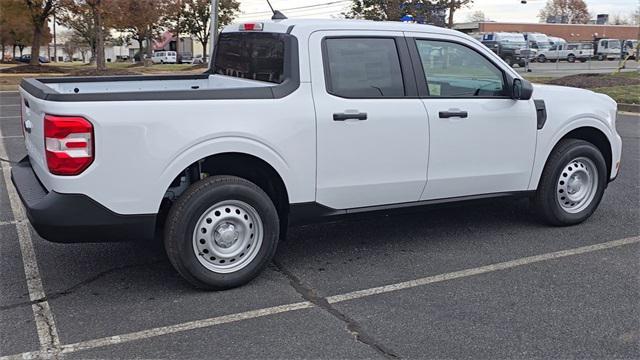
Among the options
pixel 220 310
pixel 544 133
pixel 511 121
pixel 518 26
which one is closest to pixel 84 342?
pixel 220 310

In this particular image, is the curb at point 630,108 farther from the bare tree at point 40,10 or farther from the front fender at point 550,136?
the bare tree at point 40,10

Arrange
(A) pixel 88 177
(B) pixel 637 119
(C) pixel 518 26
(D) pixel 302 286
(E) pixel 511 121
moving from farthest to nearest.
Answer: (C) pixel 518 26, (B) pixel 637 119, (E) pixel 511 121, (D) pixel 302 286, (A) pixel 88 177

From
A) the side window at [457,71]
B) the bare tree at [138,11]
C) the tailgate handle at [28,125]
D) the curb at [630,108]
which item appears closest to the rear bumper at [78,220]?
the tailgate handle at [28,125]

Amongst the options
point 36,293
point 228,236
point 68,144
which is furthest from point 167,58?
point 68,144

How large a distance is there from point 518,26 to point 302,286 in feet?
266

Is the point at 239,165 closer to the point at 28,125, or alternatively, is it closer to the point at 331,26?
the point at 331,26

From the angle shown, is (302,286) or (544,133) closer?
(302,286)

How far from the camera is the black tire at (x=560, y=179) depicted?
18.3 ft

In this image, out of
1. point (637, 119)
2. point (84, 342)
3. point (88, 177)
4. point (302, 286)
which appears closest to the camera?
point (84, 342)

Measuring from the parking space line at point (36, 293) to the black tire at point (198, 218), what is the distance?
829mm

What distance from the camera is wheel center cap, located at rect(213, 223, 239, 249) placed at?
4174 millimetres

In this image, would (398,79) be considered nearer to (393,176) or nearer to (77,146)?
(393,176)

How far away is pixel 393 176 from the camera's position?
15.6 ft

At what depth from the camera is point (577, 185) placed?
5.82 m
